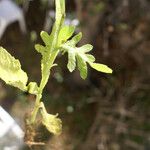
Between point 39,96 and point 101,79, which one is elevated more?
point 101,79

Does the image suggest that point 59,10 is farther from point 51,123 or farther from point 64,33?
point 51,123

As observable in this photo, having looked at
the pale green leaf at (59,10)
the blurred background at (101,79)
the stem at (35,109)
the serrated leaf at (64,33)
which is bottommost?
the stem at (35,109)

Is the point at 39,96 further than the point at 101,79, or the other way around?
the point at 101,79

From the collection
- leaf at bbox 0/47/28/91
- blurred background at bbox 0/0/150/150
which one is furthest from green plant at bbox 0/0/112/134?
blurred background at bbox 0/0/150/150

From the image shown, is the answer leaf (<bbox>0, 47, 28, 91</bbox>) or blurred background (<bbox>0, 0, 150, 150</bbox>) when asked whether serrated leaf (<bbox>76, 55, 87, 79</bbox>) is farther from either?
blurred background (<bbox>0, 0, 150, 150</bbox>)

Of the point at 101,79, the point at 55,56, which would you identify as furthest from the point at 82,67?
the point at 101,79

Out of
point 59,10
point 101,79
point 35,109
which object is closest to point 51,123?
point 35,109

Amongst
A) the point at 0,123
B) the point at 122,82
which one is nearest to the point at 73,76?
the point at 122,82

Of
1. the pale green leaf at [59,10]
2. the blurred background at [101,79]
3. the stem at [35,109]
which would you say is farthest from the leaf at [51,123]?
the blurred background at [101,79]

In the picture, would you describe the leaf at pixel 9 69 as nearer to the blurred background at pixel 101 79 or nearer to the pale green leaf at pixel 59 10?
the pale green leaf at pixel 59 10
